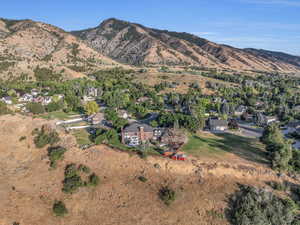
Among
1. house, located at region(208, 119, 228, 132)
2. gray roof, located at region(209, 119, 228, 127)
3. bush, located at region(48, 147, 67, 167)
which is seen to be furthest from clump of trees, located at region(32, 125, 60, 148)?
gray roof, located at region(209, 119, 228, 127)

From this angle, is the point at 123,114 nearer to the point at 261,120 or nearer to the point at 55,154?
the point at 55,154

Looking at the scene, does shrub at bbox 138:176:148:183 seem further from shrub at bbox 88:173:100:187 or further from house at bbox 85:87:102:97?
house at bbox 85:87:102:97

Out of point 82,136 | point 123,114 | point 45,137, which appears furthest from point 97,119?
point 45,137

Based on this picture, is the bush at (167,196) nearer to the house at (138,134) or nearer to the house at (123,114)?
the house at (138,134)

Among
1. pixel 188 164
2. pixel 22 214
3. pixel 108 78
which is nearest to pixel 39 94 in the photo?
pixel 108 78

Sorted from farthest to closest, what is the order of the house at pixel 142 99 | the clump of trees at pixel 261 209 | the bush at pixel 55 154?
the house at pixel 142 99 < the bush at pixel 55 154 < the clump of trees at pixel 261 209

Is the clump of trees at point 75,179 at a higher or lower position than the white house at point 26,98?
lower

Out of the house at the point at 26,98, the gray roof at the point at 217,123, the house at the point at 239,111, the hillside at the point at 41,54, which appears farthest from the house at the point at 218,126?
the hillside at the point at 41,54

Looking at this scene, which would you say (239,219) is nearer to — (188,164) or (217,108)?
(188,164)
